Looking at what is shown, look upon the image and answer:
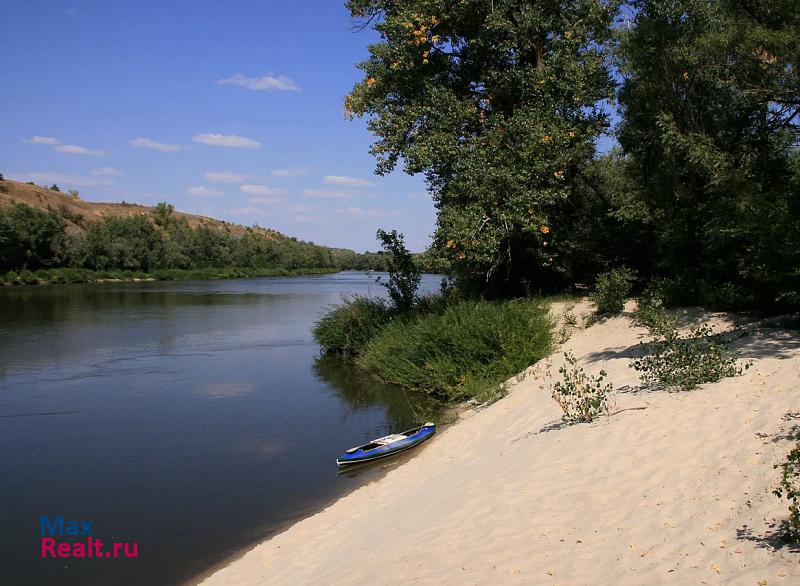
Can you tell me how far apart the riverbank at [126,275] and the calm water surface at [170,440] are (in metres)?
46.0

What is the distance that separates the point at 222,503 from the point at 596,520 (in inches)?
268

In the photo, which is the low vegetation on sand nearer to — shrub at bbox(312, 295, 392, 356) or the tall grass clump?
the tall grass clump

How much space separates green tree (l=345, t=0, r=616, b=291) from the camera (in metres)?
16.5

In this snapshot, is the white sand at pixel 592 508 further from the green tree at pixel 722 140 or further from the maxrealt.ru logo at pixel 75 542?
the green tree at pixel 722 140

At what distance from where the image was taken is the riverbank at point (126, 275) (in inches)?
2704

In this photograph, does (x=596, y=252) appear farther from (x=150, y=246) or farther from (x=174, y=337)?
(x=150, y=246)

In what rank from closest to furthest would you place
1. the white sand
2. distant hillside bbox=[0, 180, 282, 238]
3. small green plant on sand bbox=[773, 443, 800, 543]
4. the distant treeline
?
1. small green plant on sand bbox=[773, 443, 800, 543]
2. the white sand
3. the distant treeline
4. distant hillside bbox=[0, 180, 282, 238]

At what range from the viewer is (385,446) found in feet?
40.0

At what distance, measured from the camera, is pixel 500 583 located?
505 centimetres

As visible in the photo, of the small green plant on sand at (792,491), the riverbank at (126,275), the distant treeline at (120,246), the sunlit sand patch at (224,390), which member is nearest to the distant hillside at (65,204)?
the distant treeline at (120,246)

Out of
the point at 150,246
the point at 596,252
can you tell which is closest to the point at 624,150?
the point at 596,252

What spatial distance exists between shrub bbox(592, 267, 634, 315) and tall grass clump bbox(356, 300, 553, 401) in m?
1.49

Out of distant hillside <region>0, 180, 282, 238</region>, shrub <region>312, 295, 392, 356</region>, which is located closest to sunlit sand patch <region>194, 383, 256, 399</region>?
shrub <region>312, 295, 392, 356</region>

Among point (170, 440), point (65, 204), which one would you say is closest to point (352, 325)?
point (170, 440)
